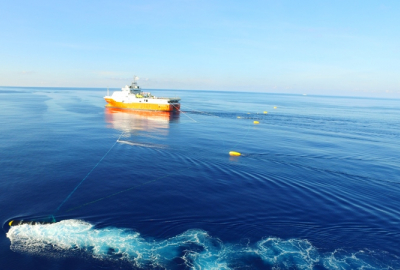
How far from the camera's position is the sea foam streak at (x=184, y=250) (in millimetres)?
23312

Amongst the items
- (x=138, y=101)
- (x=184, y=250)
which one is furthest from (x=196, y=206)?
(x=138, y=101)

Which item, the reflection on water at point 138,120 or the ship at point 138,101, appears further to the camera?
the ship at point 138,101

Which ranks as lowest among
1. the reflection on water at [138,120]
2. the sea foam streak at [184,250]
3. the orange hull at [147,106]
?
the sea foam streak at [184,250]

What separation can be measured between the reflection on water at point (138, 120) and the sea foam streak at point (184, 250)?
5877cm

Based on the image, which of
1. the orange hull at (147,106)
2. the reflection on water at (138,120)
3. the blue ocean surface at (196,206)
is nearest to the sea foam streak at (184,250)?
the blue ocean surface at (196,206)

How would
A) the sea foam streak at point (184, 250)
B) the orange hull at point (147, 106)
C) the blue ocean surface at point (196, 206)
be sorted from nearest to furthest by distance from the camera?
1. the sea foam streak at point (184, 250)
2. the blue ocean surface at point (196, 206)
3. the orange hull at point (147, 106)

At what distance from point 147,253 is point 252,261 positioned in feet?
35.2

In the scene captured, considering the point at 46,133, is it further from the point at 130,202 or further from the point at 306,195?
the point at 306,195

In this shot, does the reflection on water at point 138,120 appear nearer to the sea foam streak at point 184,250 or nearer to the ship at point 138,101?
the ship at point 138,101

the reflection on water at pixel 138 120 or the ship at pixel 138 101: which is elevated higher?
the ship at pixel 138 101

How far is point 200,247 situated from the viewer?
2512cm

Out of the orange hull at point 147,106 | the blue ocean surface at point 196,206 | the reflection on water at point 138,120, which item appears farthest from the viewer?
the orange hull at point 147,106

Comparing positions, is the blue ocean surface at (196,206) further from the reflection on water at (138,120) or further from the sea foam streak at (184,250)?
the reflection on water at (138,120)

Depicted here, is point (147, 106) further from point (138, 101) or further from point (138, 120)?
point (138, 120)
